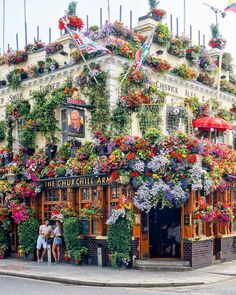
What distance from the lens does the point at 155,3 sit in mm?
A: 25344

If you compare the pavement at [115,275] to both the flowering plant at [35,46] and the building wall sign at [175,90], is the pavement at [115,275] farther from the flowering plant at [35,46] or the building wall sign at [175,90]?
the flowering plant at [35,46]

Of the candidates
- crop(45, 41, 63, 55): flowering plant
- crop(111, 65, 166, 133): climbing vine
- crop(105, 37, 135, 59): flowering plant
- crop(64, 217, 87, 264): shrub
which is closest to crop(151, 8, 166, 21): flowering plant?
crop(105, 37, 135, 59): flowering plant

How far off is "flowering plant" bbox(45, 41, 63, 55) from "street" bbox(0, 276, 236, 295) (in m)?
11.4

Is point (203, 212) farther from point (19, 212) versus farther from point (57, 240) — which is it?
point (19, 212)

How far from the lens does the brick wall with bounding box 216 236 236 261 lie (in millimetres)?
22000

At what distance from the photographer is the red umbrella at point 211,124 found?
23000mm

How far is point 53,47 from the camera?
25.1 meters

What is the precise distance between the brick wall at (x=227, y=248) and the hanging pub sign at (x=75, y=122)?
6.83 metres

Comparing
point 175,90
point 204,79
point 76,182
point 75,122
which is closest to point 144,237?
point 76,182

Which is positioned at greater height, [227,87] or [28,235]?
[227,87]

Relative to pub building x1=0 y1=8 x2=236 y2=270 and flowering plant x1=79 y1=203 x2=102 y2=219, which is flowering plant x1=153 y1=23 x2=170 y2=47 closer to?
pub building x1=0 y1=8 x2=236 y2=270

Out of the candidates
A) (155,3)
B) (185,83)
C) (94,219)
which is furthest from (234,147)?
(94,219)

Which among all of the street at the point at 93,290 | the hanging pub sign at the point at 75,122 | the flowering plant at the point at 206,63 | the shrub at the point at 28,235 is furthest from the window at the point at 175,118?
the street at the point at 93,290

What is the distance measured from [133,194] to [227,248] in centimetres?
500
